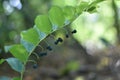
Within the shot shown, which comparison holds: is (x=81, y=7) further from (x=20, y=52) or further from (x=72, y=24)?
(x=72, y=24)

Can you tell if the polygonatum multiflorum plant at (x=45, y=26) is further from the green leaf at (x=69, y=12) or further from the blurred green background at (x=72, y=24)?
the blurred green background at (x=72, y=24)

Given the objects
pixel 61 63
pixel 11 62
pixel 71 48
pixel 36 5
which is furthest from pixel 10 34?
pixel 11 62

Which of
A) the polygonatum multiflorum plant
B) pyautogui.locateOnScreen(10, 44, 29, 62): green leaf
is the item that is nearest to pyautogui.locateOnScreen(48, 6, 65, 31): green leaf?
the polygonatum multiflorum plant

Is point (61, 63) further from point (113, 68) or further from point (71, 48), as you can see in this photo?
point (113, 68)

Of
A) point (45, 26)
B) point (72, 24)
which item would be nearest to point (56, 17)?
point (45, 26)

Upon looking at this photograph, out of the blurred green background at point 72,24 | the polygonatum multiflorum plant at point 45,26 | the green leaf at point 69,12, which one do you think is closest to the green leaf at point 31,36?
the polygonatum multiflorum plant at point 45,26

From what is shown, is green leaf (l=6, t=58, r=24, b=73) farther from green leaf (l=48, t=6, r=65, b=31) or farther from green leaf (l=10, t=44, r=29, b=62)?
green leaf (l=48, t=6, r=65, b=31)

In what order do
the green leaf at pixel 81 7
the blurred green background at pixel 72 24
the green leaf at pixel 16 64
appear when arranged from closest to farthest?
1. the green leaf at pixel 81 7
2. the green leaf at pixel 16 64
3. the blurred green background at pixel 72 24
